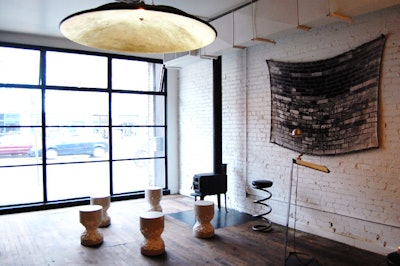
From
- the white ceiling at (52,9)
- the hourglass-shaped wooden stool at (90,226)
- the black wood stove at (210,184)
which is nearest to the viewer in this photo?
the hourglass-shaped wooden stool at (90,226)

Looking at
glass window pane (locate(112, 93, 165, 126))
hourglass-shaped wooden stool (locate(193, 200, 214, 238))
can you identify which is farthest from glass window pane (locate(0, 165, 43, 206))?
hourglass-shaped wooden stool (locate(193, 200, 214, 238))

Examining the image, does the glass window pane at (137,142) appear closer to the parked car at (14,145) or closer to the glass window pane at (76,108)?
the glass window pane at (76,108)

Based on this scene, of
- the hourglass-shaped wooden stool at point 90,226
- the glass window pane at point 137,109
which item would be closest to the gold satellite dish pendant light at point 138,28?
the hourglass-shaped wooden stool at point 90,226

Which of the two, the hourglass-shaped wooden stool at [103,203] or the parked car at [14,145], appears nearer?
the hourglass-shaped wooden stool at [103,203]

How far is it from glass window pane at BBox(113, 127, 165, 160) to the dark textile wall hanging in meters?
3.30

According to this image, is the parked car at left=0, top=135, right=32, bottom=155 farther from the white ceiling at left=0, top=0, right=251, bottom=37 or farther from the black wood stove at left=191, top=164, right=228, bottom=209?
the black wood stove at left=191, top=164, right=228, bottom=209

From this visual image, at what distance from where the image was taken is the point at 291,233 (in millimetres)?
4855

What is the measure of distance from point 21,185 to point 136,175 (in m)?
2.33

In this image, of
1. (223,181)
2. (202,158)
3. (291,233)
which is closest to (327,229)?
(291,233)

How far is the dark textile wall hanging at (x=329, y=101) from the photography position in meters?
4.05

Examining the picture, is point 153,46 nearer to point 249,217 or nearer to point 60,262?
point 60,262

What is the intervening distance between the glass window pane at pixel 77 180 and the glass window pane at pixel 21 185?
20 cm

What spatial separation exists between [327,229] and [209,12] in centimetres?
374

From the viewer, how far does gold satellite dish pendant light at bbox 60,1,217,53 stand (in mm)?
2105
